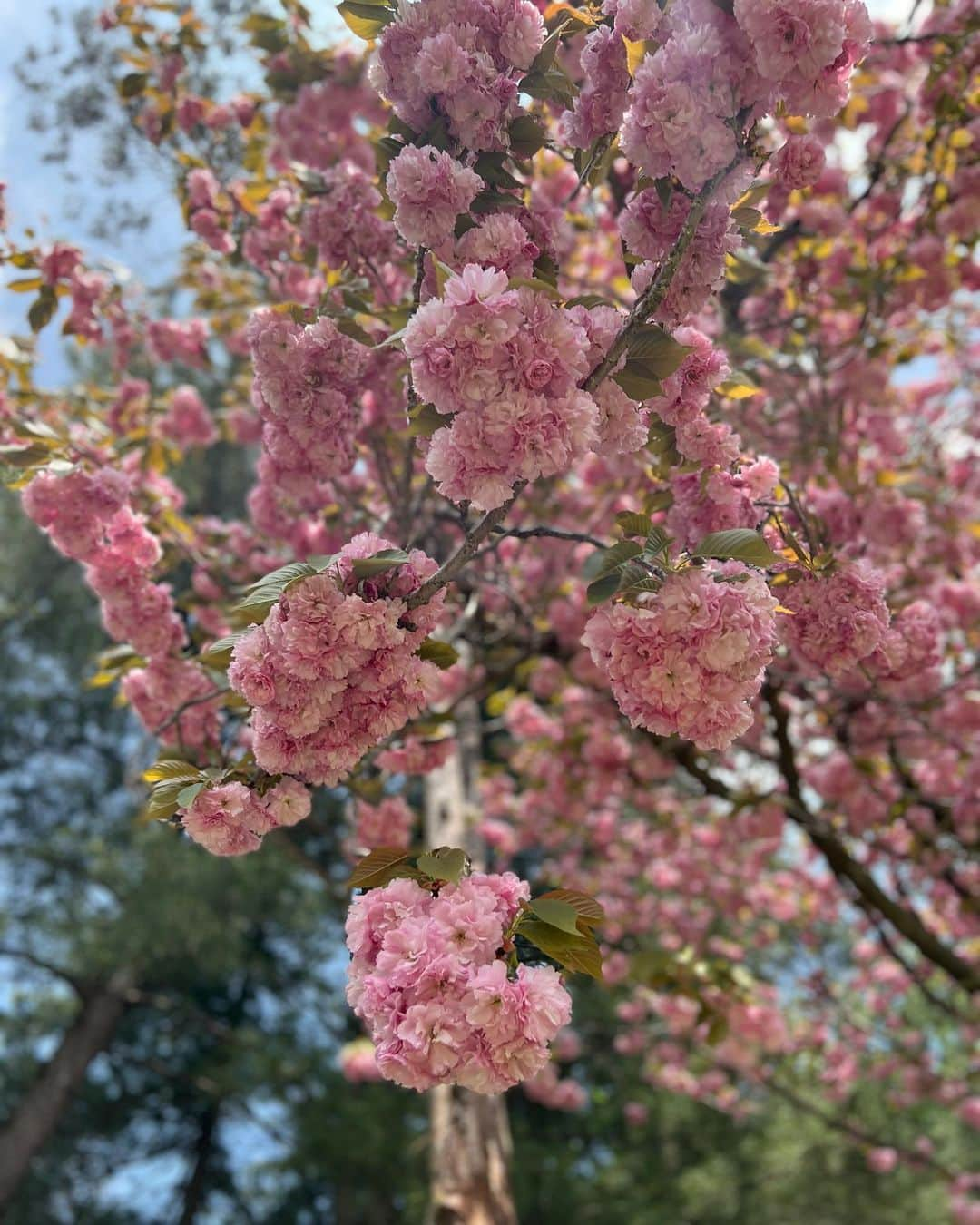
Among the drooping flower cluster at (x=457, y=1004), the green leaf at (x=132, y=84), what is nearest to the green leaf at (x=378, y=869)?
the drooping flower cluster at (x=457, y=1004)

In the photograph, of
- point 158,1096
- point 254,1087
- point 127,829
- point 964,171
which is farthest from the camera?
point 158,1096

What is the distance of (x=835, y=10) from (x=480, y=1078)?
4.80 feet

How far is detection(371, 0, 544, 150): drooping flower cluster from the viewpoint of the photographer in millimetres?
1402

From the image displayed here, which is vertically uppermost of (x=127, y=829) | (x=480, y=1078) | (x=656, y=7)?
(x=127, y=829)

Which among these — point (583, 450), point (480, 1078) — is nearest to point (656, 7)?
point (583, 450)

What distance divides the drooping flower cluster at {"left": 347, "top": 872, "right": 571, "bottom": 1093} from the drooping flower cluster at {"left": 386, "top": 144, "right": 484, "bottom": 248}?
1.04 metres

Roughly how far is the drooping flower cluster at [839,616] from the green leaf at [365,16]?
123cm

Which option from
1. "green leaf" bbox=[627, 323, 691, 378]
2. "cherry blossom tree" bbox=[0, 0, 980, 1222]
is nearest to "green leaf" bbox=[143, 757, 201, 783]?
"cherry blossom tree" bbox=[0, 0, 980, 1222]

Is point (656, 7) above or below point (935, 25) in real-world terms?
below

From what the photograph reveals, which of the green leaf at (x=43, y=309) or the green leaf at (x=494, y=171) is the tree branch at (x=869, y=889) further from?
the green leaf at (x=43, y=309)

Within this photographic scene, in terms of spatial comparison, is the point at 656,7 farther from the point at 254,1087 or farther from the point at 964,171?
the point at 254,1087

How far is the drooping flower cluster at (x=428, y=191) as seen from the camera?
4.51ft

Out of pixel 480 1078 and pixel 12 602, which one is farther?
pixel 12 602

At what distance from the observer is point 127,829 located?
950cm
